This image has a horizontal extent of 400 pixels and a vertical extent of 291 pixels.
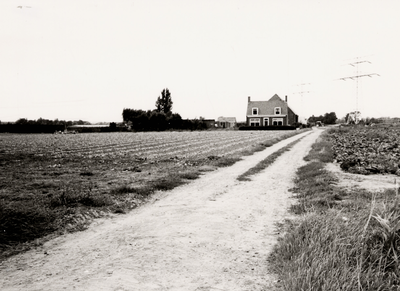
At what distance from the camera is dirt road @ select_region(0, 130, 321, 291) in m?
4.31

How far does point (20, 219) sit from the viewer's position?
6.50 m

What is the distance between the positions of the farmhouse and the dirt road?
81590 millimetres

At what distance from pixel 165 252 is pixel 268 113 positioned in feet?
283

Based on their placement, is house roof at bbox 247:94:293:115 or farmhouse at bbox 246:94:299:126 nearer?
farmhouse at bbox 246:94:299:126

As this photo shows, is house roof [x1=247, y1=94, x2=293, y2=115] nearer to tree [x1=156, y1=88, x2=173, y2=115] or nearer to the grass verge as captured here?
tree [x1=156, y1=88, x2=173, y2=115]

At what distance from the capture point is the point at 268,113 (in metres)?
88.4

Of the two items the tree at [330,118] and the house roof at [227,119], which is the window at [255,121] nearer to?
the house roof at [227,119]

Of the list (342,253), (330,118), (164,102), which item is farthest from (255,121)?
(330,118)

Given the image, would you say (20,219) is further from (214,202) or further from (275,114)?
(275,114)

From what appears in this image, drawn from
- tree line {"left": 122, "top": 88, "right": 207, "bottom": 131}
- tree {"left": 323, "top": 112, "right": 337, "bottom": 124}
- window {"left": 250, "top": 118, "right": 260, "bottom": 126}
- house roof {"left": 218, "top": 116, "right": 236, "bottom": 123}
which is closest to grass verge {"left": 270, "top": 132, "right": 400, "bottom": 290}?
tree line {"left": 122, "top": 88, "right": 207, "bottom": 131}

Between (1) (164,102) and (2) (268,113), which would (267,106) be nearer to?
(2) (268,113)

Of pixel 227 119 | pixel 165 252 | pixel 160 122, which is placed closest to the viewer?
pixel 165 252

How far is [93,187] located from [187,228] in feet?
17.4

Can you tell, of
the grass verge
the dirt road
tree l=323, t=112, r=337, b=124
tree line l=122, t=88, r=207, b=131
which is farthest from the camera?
tree l=323, t=112, r=337, b=124
